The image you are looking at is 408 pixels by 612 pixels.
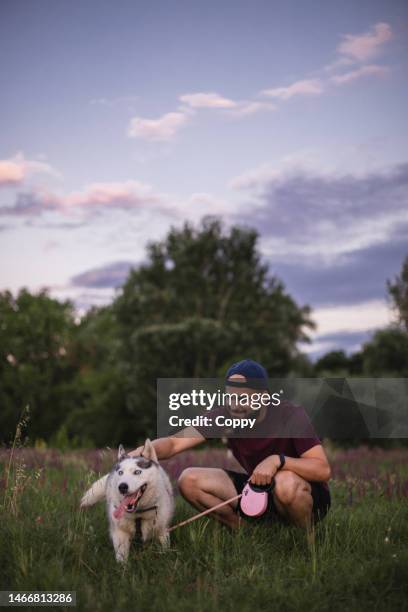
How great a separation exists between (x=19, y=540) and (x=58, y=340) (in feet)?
116

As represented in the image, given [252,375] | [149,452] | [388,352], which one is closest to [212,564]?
[149,452]

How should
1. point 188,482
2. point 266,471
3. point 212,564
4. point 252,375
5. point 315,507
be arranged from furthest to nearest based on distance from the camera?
point 188,482
point 315,507
point 252,375
point 266,471
point 212,564

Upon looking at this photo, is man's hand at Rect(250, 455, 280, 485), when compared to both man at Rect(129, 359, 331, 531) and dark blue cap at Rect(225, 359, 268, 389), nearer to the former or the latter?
man at Rect(129, 359, 331, 531)

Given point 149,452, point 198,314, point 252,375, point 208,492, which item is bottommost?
point 208,492

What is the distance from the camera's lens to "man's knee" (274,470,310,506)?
15.1 ft

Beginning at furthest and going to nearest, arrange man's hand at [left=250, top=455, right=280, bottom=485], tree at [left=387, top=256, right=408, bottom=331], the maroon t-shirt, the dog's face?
tree at [left=387, top=256, right=408, bottom=331], the maroon t-shirt, man's hand at [left=250, top=455, right=280, bottom=485], the dog's face

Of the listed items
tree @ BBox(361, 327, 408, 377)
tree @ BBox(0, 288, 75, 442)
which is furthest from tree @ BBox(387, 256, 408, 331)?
tree @ BBox(0, 288, 75, 442)

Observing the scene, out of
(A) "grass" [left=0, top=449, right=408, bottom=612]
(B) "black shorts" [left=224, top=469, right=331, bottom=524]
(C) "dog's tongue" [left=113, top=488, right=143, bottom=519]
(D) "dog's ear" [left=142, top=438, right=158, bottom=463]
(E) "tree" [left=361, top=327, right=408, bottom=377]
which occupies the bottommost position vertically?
(A) "grass" [left=0, top=449, right=408, bottom=612]

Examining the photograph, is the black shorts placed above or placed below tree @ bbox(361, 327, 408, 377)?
below

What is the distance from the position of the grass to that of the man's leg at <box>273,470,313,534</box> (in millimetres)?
120

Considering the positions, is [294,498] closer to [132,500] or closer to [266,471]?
[266,471]

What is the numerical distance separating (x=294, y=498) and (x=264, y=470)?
401 millimetres

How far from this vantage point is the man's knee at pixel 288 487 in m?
4.62

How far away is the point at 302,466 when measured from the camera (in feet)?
15.2
